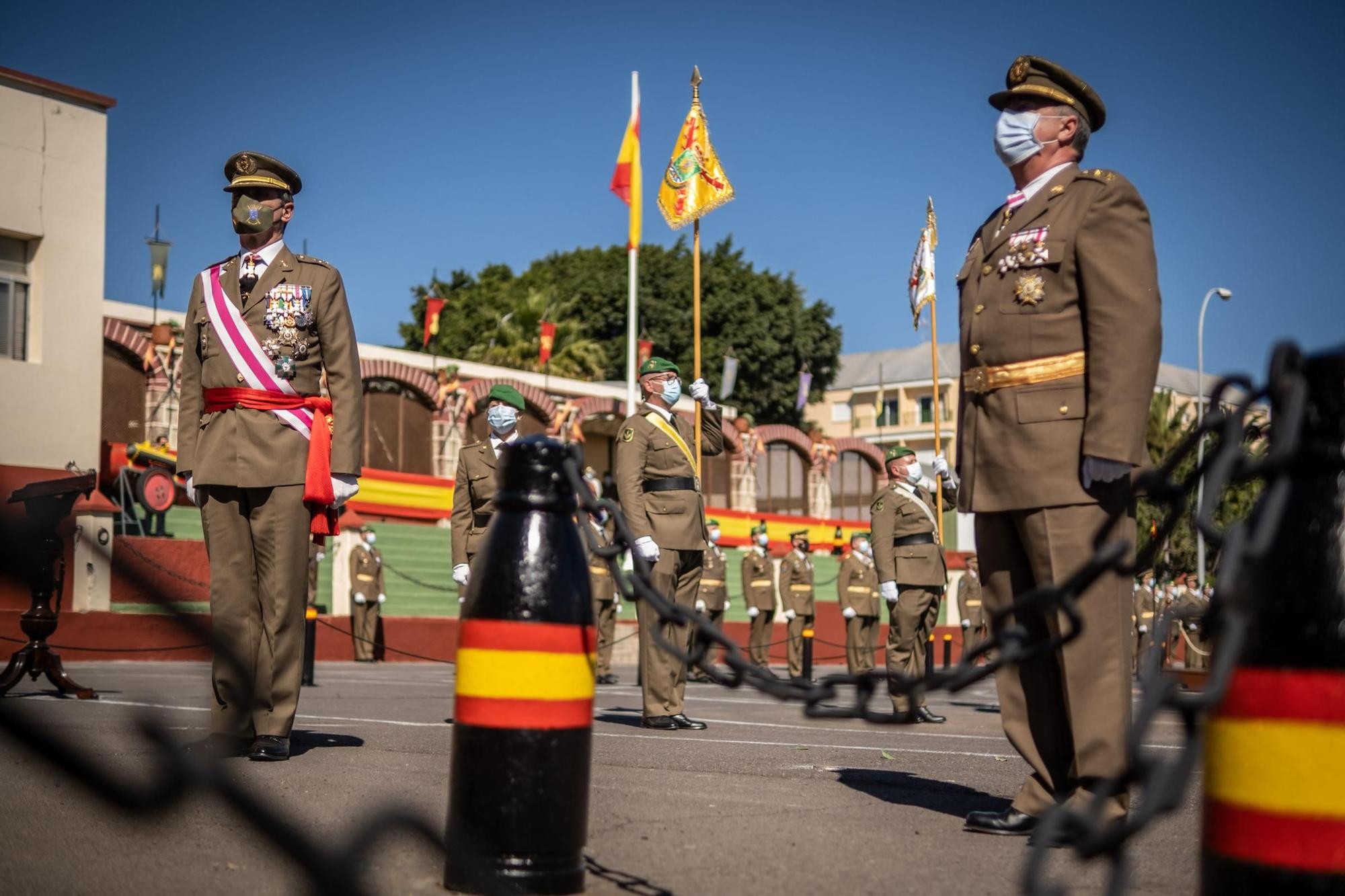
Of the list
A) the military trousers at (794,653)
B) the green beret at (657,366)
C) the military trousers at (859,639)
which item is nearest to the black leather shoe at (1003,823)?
the green beret at (657,366)

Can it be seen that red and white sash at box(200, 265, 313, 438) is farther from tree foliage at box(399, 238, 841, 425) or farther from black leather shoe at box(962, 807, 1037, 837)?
tree foliage at box(399, 238, 841, 425)

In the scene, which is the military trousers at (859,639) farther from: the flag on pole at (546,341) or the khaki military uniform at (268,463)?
the flag on pole at (546,341)

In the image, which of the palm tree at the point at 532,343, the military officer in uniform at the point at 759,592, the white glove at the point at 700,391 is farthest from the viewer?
the palm tree at the point at 532,343

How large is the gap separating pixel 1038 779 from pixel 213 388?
154 inches

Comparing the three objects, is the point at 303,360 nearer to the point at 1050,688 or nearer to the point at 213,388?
the point at 213,388

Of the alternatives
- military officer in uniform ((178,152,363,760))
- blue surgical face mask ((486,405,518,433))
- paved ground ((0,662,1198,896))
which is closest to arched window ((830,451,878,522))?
blue surgical face mask ((486,405,518,433))

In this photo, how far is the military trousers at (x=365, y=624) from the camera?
75.5 ft

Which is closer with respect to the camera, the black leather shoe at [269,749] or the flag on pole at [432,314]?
the black leather shoe at [269,749]

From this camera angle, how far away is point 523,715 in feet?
10.4

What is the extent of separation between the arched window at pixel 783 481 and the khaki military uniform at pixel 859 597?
2258 centimetres

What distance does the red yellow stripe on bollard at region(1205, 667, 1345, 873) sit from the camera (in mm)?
2070

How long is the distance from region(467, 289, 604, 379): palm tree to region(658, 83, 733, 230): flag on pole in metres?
34.0

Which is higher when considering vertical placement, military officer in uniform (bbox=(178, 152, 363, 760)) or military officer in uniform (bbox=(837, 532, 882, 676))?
military officer in uniform (bbox=(178, 152, 363, 760))

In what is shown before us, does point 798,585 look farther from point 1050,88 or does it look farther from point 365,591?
point 1050,88
